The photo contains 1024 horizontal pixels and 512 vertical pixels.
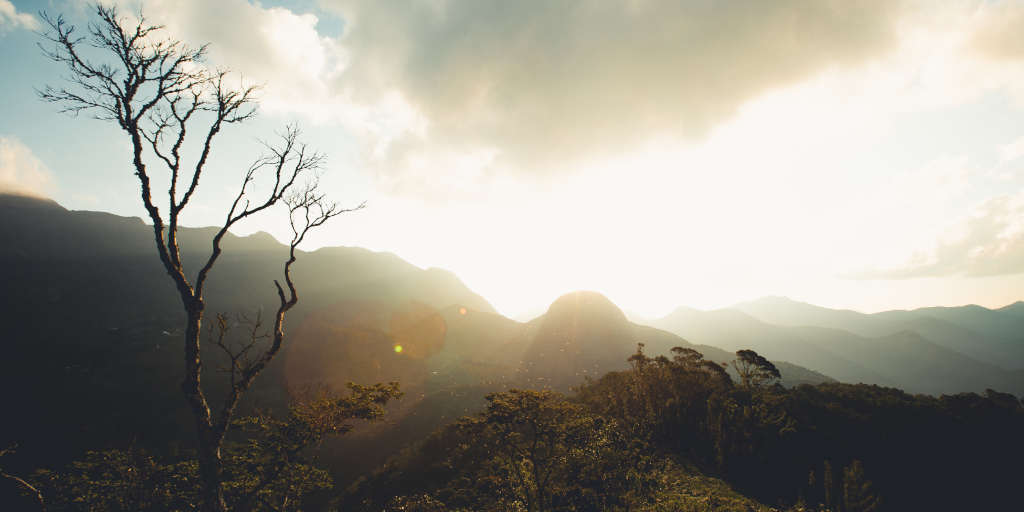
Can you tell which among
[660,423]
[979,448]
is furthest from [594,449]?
[979,448]

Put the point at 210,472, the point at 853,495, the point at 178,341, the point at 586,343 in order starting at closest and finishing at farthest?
→ the point at 210,472
the point at 853,495
the point at 178,341
the point at 586,343

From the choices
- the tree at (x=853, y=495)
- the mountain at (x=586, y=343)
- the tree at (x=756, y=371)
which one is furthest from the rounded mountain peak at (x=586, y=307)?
the tree at (x=853, y=495)

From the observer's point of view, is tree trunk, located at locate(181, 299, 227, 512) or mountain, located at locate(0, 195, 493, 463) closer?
tree trunk, located at locate(181, 299, 227, 512)

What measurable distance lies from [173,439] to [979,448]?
115011 mm

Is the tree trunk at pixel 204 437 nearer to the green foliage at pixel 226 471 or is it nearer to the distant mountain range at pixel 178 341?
the green foliage at pixel 226 471

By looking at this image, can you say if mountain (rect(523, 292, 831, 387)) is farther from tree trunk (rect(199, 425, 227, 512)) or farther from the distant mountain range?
tree trunk (rect(199, 425, 227, 512))

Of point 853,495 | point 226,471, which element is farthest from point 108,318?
point 853,495

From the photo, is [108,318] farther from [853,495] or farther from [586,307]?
[853,495]

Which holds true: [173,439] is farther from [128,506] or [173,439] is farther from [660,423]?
[660,423]

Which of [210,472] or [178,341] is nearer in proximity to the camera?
[210,472]

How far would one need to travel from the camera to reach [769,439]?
83.0ft

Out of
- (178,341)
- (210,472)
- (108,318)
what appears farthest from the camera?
(108,318)

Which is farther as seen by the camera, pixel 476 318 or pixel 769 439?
pixel 476 318

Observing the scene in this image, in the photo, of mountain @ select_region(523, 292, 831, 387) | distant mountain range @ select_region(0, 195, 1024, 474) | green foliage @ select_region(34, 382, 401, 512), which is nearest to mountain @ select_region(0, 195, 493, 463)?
distant mountain range @ select_region(0, 195, 1024, 474)
